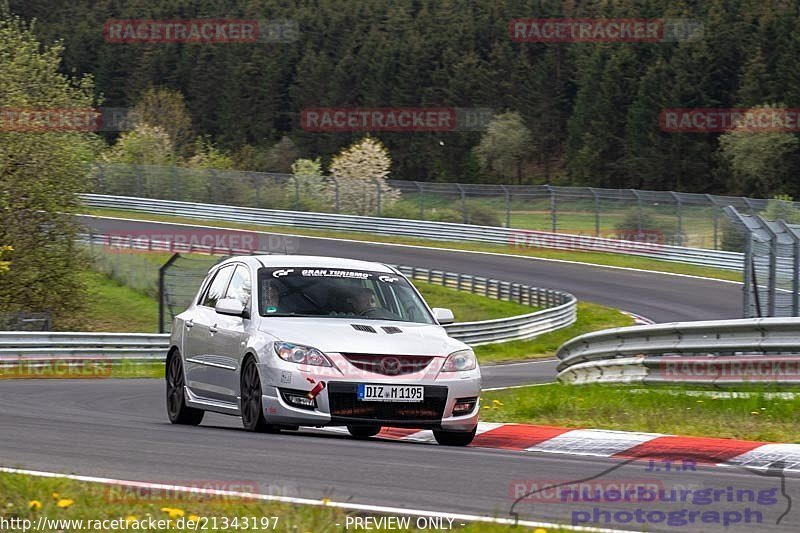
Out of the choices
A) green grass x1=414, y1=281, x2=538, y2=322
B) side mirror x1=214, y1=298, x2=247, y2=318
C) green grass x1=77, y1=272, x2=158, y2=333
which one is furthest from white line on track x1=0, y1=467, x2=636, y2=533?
green grass x1=414, y1=281, x2=538, y2=322

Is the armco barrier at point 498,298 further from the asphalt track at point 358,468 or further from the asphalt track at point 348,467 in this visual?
the asphalt track at point 358,468

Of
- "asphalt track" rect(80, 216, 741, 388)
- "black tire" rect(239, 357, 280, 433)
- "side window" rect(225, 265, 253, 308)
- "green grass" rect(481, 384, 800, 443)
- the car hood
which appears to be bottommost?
"asphalt track" rect(80, 216, 741, 388)

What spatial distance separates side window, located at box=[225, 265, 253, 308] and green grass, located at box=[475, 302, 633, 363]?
20728mm

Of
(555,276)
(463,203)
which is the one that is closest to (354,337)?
(555,276)

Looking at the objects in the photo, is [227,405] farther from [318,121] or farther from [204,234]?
[318,121]

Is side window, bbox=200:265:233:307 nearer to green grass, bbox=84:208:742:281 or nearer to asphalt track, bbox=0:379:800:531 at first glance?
asphalt track, bbox=0:379:800:531

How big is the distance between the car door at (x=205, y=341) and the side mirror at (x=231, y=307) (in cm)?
52

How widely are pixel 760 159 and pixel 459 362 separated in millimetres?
82449

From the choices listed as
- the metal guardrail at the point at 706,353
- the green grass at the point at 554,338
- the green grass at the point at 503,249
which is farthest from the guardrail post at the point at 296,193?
the metal guardrail at the point at 706,353

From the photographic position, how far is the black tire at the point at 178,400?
1198 centimetres

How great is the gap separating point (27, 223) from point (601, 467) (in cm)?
2905

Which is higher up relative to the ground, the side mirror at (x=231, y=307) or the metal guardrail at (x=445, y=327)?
the side mirror at (x=231, y=307)

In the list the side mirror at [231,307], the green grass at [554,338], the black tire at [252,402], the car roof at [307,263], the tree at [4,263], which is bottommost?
the green grass at [554,338]

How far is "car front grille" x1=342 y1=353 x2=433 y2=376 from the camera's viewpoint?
10.0 meters
